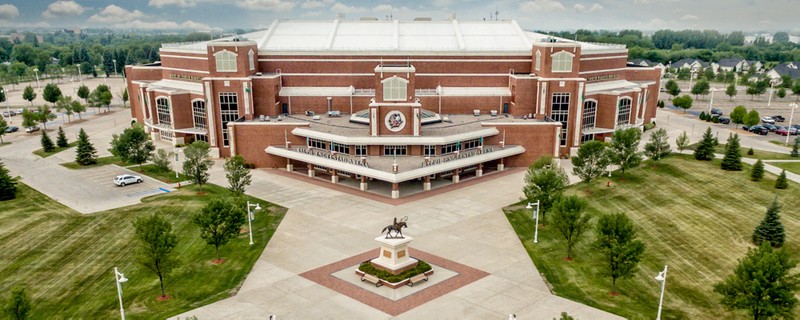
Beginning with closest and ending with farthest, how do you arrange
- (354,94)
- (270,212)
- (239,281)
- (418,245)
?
(239,281) → (418,245) → (270,212) → (354,94)

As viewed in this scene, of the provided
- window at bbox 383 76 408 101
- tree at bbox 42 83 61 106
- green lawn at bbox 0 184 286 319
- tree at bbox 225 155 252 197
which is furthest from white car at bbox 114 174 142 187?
tree at bbox 42 83 61 106

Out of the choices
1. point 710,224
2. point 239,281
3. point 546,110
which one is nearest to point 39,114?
point 239,281

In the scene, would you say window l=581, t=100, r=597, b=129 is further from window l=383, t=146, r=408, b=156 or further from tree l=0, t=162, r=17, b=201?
tree l=0, t=162, r=17, b=201

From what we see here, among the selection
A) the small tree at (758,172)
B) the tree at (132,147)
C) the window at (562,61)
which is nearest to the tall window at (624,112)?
the window at (562,61)

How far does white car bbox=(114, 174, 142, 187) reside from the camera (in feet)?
172

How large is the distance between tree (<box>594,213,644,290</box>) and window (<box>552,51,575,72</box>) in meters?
35.9

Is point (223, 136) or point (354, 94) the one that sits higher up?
point (354, 94)

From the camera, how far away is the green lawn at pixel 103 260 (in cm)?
2936

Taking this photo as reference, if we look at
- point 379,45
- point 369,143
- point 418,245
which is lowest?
point 418,245

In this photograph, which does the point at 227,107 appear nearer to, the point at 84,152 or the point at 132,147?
the point at 132,147

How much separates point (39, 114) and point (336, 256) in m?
68.6

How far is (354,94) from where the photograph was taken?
222ft

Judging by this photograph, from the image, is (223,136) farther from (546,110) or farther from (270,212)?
(546,110)

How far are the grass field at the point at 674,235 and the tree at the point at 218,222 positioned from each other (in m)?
20.3
